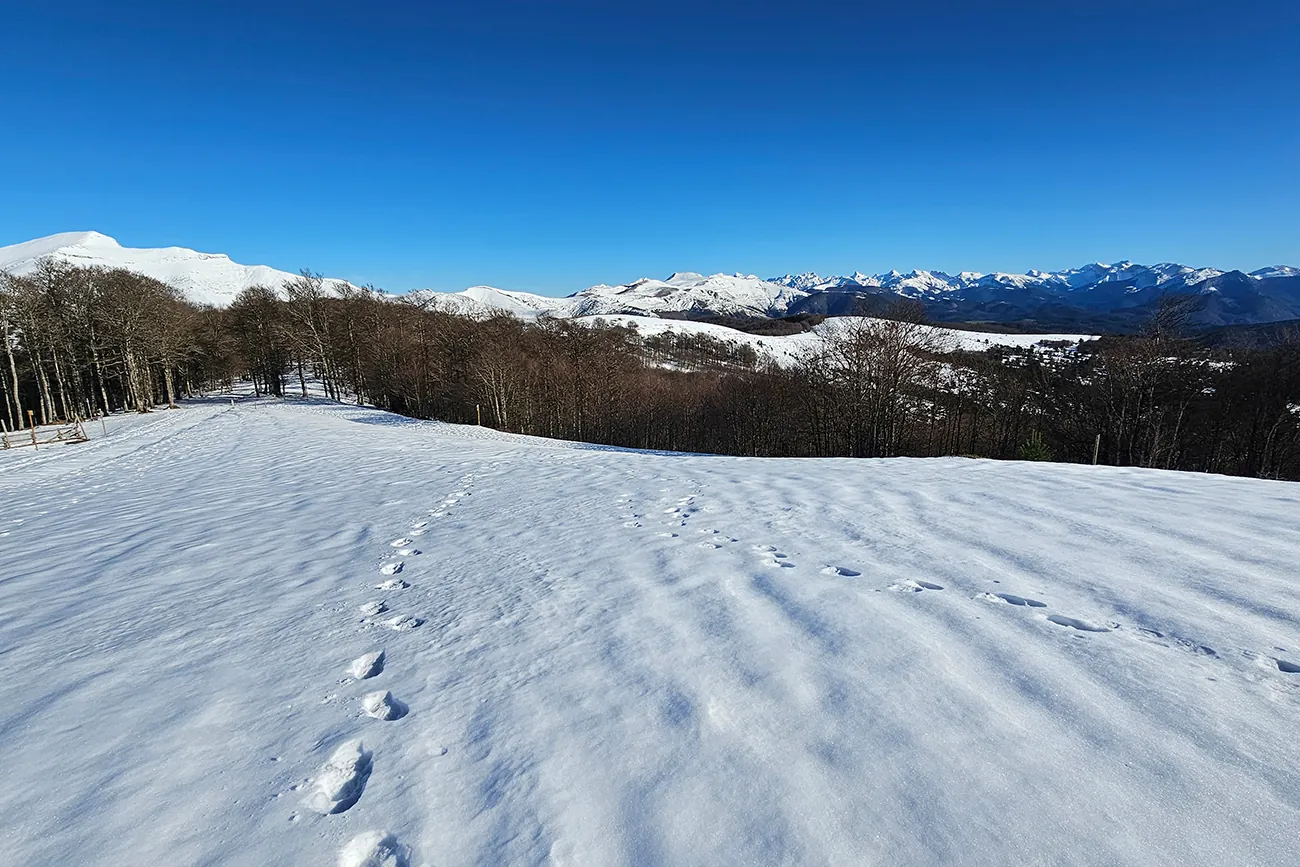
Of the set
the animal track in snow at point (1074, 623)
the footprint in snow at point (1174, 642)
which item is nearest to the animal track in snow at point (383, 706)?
the animal track in snow at point (1074, 623)

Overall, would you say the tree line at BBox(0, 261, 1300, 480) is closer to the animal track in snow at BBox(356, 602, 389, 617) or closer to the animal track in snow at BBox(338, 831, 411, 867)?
the animal track in snow at BBox(356, 602, 389, 617)

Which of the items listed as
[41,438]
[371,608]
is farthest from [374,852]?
[41,438]

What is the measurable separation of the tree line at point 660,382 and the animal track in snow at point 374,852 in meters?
21.0

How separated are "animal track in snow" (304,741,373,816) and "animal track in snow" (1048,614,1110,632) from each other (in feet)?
13.0

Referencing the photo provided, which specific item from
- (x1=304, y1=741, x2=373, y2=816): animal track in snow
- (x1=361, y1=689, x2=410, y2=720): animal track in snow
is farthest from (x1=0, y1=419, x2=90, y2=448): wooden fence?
(x1=304, y1=741, x2=373, y2=816): animal track in snow

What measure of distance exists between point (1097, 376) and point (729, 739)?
3959cm

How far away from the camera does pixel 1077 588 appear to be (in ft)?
11.9

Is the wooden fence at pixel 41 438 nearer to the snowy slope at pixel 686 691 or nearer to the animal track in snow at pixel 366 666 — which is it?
the snowy slope at pixel 686 691

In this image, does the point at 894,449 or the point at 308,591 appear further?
the point at 894,449

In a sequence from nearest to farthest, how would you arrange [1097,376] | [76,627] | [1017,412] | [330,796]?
1. [330,796]
2. [76,627]
3. [1097,376]
4. [1017,412]

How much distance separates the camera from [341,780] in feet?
7.25

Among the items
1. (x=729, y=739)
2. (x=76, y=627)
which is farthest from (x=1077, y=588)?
(x=76, y=627)

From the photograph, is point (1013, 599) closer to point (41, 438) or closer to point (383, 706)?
point (383, 706)

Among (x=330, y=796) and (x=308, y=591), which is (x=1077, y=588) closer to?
(x=330, y=796)
